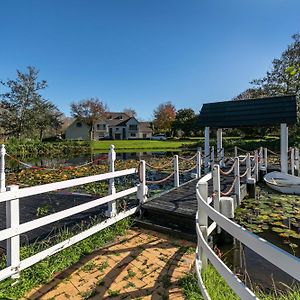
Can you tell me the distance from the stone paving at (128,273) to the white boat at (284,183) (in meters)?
6.70

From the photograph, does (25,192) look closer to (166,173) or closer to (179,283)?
(179,283)

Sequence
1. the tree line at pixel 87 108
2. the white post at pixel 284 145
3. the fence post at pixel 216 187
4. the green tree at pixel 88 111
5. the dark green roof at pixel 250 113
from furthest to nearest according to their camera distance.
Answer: the green tree at pixel 88 111 < the tree line at pixel 87 108 < the dark green roof at pixel 250 113 < the white post at pixel 284 145 < the fence post at pixel 216 187

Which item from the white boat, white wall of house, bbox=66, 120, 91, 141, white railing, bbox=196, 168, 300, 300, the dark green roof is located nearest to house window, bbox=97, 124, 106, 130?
white wall of house, bbox=66, 120, 91, 141

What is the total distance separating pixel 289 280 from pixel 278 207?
4124mm

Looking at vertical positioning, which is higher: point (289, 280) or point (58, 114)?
point (58, 114)

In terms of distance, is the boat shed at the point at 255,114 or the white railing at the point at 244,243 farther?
the boat shed at the point at 255,114

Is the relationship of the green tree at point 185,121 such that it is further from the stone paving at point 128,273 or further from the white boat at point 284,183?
the stone paving at point 128,273

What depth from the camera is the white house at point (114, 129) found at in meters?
66.6

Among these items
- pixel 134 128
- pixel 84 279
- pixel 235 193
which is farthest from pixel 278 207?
pixel 134 128

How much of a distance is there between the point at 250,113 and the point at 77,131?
194 ft

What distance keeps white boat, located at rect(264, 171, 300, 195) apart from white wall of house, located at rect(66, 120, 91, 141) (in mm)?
58794

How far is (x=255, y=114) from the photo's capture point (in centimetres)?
1194

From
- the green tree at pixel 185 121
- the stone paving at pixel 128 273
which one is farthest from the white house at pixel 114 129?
the stone paving at pixel 128 273

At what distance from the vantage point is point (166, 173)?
15.2 meters
